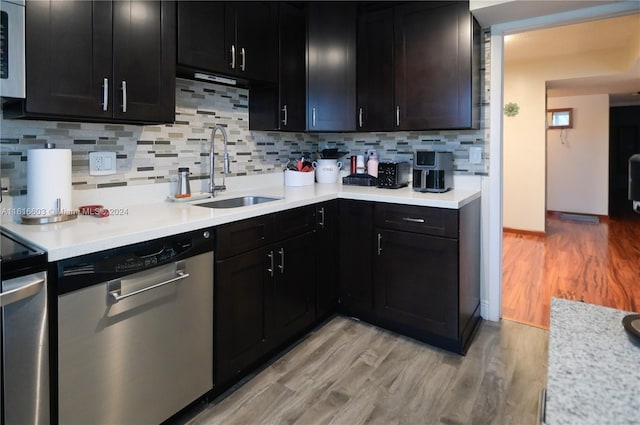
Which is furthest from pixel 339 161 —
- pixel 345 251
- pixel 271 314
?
pixel 271 314

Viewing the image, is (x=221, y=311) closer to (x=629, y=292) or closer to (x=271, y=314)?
(x=271, y=314)

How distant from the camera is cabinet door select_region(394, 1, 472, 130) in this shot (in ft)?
7.78

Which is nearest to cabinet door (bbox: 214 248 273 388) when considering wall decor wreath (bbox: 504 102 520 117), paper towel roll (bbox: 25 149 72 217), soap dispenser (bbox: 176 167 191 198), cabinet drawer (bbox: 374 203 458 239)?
soap dispenser (bbox: 176 167 191 198)

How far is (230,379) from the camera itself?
1.88 m

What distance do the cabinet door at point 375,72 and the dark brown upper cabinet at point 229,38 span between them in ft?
2.13

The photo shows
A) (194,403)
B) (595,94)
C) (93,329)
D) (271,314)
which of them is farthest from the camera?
Answer: (595,94)

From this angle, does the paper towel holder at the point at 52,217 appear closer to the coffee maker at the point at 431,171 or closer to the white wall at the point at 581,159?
the coffee maker at the point at 431,171

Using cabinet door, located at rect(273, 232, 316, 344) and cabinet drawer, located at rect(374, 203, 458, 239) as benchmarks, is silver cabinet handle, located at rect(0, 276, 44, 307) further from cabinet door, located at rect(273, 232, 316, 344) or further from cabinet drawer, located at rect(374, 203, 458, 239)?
cabinet drawer, located at rect(374, 203, 458, 239)

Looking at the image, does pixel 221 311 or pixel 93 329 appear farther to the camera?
pixel 221 311

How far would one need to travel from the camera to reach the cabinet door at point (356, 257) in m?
2.50

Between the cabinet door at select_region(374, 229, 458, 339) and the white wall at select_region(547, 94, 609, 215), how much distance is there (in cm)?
602

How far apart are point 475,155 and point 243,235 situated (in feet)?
5.65

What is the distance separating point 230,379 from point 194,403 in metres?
0.22

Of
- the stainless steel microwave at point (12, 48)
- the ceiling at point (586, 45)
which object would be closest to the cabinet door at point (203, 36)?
the stainless steel microwave at point (12, 48)
